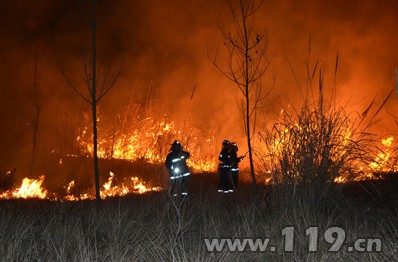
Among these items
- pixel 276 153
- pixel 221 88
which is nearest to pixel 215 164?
pixel 221 88

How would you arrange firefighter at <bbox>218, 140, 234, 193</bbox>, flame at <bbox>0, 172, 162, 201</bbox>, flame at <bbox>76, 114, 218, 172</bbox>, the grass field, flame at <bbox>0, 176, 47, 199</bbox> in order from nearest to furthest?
the grass field < firefighter at <bbox>218, 140, 234, 193</bbox> < flame at <bbox>0, 172, 162, 201</bbox> < flame at <bbox>0, 176, 47, 199</bbox> < flame at <bbox>76, 114, 218, 172</bbox>

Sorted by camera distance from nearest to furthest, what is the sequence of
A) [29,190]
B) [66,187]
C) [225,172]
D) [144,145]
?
[225,172], [29,190], [66,187], [144,145]

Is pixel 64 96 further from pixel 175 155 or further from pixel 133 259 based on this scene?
pixel 133 259

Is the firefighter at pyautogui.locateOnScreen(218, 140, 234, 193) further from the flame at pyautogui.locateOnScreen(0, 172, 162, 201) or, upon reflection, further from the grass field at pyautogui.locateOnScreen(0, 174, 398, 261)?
the grass field at pyautogui.locateOnScreen(0, 174, 398, 261)

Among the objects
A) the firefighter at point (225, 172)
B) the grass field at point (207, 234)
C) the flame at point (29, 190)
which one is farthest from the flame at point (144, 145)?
the grass field at point (207, 234)


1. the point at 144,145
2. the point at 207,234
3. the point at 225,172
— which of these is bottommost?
the point at 207,234

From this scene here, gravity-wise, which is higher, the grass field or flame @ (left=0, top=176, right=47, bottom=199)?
flame @ (left=0, top=176, right=47, bottom=199)

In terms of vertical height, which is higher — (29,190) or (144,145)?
(144,145)

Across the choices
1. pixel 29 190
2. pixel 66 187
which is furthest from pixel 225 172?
pixel 29 190

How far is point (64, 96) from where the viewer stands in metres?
25.2

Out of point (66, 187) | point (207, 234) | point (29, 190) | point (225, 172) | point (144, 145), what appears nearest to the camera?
point (207, 234)

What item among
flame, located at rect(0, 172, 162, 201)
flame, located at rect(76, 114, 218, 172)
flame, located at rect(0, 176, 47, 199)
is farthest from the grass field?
flame, located at rect(76, 114, 218, 172)

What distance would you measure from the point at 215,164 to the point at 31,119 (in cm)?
932

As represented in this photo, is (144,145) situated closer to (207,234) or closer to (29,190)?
(29,190)
